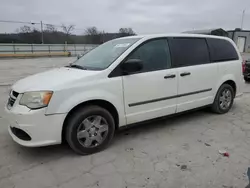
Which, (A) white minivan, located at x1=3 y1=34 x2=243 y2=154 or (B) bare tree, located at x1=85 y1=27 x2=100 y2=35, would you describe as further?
(B) bare tree, located at x1=85 y1=27 x2=100 y2=35

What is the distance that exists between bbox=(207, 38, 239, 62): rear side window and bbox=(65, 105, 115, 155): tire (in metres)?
2.49

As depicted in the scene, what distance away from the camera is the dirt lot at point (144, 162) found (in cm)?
256

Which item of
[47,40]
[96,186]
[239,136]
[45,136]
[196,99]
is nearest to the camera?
[96,186]

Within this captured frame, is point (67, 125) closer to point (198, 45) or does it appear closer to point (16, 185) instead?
point (16, 185)

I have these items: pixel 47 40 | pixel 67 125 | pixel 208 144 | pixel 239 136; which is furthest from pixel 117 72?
pixel 47 40

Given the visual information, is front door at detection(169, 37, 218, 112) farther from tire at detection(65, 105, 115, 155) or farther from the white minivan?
tire at detection(65, 105, 115, 155)

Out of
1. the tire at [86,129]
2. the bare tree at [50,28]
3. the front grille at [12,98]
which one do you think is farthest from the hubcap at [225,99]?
the bare tree at [50,28]

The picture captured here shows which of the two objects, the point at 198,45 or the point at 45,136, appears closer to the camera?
the point at 45,136

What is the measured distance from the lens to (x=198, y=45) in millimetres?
4285

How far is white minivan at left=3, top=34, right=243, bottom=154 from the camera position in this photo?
9.37 feet

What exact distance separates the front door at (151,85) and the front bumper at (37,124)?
103 centimetres

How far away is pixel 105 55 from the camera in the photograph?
369 cm

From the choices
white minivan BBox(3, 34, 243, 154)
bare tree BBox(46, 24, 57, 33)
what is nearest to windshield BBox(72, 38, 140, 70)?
white minivan BBox(3, 34, 243, 154)

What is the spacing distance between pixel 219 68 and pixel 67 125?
3.11 m
